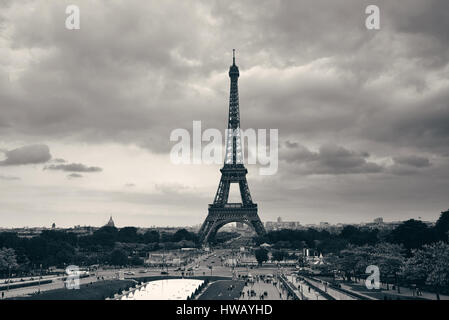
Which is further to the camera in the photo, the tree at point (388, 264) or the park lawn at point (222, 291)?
the tree at point (388, 264)

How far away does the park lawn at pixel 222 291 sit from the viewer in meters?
52.1

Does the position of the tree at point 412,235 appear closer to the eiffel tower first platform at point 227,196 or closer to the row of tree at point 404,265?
the row of tree at point 404,265

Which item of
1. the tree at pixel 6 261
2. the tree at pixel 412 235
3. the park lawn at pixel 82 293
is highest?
the tree at pixel 412 235

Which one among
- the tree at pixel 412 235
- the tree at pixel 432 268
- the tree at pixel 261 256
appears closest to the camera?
the tree at pixel 432 268

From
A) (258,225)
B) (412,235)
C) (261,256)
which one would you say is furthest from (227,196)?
(412,235)

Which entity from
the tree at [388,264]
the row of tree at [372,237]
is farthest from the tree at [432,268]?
the row of tree at [372,237]

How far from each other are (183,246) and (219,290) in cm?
7363

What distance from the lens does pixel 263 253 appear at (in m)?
95.8

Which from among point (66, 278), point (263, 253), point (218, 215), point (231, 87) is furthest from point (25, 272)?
point (231, 87)

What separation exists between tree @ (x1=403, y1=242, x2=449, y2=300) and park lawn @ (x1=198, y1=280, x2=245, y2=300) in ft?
63.2

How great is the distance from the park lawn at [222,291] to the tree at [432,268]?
63.2 ft

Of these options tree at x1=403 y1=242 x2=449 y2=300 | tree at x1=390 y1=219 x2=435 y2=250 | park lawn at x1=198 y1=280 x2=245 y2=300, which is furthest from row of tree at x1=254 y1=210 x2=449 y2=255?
park lawn at x1=198 y1=280 x2=245 y2=300

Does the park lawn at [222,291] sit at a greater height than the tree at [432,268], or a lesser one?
lesser

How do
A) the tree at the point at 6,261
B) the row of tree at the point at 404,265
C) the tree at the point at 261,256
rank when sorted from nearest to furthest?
the row of tree at the point at 404,265, the tree at the point at 6,261, the tree at the point at 261,256
